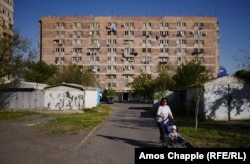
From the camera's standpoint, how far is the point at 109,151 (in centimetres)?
1291

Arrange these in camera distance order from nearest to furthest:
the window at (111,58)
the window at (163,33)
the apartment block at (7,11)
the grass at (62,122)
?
the grass at (62,122), the apartment block at (7,11), the window at (163,33), the window at (111,58)

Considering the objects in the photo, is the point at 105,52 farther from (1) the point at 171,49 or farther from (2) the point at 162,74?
(2) the point at 162,74

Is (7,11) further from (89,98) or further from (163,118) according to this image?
(163,118)

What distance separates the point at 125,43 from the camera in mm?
89688

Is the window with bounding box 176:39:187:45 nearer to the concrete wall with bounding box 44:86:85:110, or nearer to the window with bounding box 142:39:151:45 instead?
the window with bounding box 142:39:151:45

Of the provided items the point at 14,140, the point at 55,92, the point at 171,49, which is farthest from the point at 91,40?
the point at 14,140

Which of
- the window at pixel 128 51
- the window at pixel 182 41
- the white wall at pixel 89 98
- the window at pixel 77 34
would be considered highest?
the window at pixel 77 34

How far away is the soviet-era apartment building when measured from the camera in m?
88.7

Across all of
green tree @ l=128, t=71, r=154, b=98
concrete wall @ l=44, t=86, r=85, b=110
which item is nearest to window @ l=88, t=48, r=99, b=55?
green tree @ l=128, t=71, r=154, b=98

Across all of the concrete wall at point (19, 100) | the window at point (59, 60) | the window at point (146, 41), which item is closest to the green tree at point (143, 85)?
the window at point (146, 41)

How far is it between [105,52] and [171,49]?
1619 cm

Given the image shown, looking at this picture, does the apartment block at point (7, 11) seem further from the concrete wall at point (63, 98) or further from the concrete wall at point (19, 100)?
the concrete wall at point (63, 98)

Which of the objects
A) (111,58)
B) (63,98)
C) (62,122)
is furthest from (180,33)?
(62,122)

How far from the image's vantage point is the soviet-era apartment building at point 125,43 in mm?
88688
